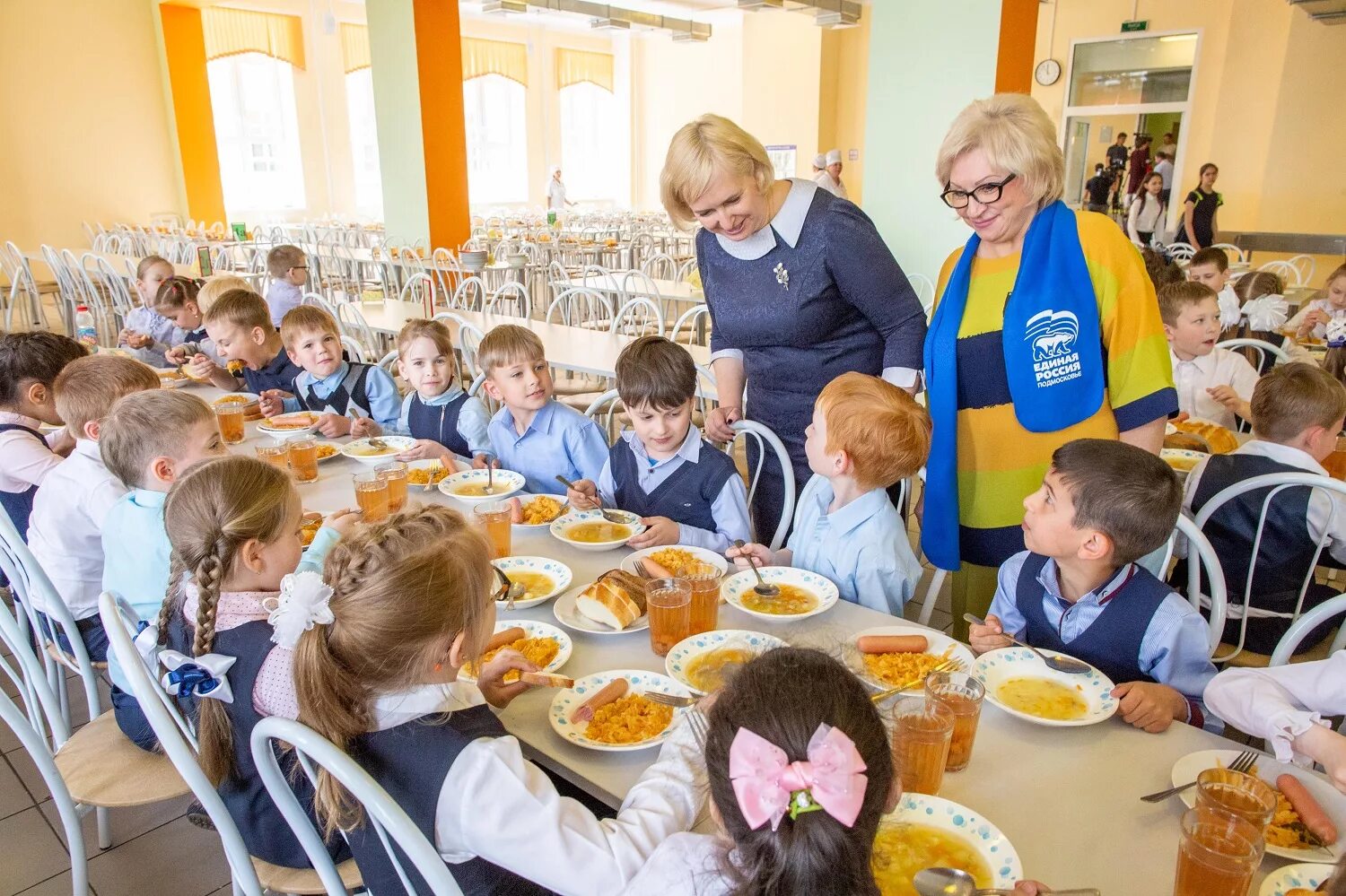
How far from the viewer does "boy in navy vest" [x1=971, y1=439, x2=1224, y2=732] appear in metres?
1.37

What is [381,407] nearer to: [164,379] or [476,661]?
[164,379]

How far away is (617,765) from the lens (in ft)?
3.81

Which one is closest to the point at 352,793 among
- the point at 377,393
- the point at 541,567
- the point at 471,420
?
the point at 541,567

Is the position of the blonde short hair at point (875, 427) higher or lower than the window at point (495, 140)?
→ lower

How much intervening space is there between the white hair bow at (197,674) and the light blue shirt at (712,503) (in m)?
0.98

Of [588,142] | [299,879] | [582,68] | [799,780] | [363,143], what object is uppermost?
[582,68]

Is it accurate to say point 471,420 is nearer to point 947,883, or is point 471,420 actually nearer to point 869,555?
point 869,555

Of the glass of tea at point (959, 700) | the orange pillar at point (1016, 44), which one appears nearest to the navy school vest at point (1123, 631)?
the glass of tea at point (959, 700)

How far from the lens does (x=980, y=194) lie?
63.8 inches

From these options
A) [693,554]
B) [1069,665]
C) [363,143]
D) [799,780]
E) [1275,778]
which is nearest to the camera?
[799,780]

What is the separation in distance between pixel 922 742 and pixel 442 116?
24.4ft

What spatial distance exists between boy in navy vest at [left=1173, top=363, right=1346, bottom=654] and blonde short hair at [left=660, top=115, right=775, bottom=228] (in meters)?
1.40

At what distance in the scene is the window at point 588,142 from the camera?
1622cm

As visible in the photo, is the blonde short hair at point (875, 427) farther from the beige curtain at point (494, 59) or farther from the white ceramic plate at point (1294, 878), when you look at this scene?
the beige curtain at point (494, 59)
